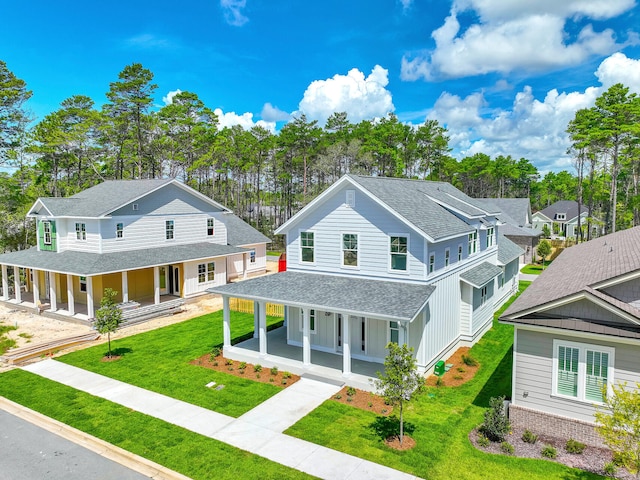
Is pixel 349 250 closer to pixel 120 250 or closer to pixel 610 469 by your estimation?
pixel 610 469

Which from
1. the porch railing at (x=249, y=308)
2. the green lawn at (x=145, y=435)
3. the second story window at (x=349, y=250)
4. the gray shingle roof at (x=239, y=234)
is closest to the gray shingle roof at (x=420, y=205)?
the second story window at (x=349, y=250)

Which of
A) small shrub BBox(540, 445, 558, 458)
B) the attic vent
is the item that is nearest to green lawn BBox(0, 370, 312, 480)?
small shrub BBox(540, 445, 558, 458)

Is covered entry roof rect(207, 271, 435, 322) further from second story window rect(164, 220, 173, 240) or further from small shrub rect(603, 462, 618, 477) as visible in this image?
second story window rect(164, 220, 173, 240)

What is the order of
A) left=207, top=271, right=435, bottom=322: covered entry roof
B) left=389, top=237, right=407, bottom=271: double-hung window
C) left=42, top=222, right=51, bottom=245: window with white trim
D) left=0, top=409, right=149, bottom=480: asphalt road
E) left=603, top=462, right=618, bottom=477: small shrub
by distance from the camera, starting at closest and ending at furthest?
left=603, top=462, right=618, bottom=477: small shrub, left=0, top=409, right=149, bottom=480: asphalt road, left=207, top=271, right=435, bottom=322: covered entry roof, left=389, top=237, right=407, bottom=271: double-hung window, left=42, top=222, right=51, bottom=245: window with white trim

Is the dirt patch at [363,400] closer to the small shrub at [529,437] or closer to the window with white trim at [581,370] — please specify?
the small shrub at [529,437]

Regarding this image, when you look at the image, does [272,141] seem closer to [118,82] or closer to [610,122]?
[118,82]
